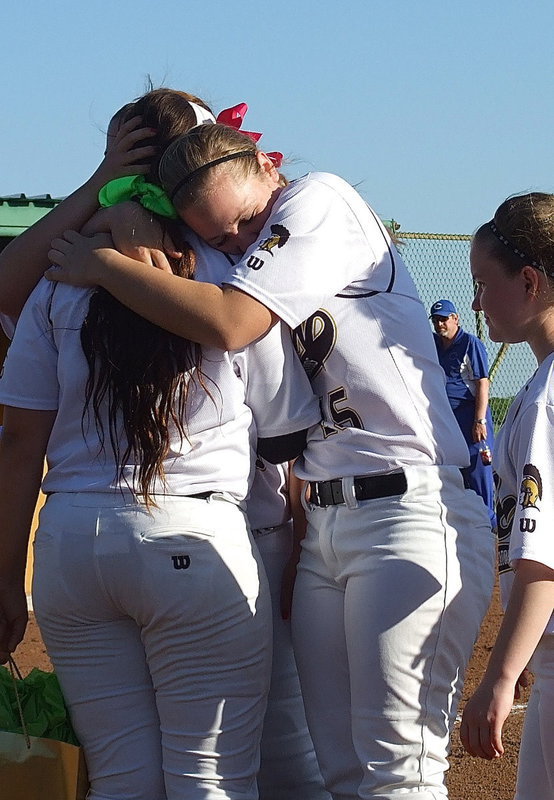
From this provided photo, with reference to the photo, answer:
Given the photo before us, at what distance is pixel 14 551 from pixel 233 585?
54 cm

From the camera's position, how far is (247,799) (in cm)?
238

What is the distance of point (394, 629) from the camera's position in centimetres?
228

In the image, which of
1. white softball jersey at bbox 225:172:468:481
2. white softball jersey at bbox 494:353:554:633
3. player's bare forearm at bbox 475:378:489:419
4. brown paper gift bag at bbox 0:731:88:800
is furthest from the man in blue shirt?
brown paper gift bag at bbox 0:731:88:800

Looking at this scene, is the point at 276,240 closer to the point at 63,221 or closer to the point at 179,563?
the point at 63,221

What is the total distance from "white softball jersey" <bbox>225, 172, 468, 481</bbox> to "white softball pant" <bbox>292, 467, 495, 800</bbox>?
0.10 metres

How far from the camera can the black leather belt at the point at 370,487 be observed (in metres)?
2.34

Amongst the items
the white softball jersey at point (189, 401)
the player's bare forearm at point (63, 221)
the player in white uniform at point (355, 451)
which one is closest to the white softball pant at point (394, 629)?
the player in white uniform at point (355, 451)

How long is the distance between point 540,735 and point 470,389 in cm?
684

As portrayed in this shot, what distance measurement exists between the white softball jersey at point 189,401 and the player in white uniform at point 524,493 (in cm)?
49

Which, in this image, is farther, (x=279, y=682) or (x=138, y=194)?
(x=279, y=682)

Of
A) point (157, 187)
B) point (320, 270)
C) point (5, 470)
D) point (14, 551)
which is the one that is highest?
point (157, 187)

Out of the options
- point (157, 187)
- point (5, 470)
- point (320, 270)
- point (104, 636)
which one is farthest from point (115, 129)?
point (104, 636)

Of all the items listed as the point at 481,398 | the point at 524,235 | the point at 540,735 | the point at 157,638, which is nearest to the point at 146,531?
the point at 157,638

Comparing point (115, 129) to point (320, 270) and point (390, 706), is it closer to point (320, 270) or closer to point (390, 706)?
point (320, 270)
